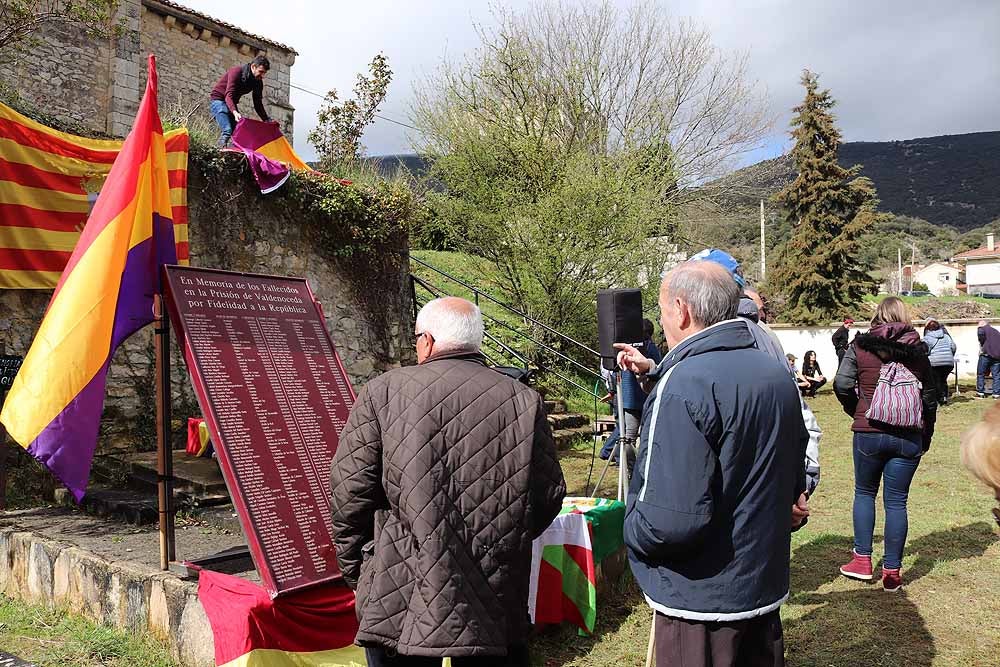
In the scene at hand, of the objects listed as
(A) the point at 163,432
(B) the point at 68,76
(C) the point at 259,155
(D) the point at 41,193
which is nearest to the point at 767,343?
(A) the point at 163,432

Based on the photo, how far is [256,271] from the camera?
27.3 feet

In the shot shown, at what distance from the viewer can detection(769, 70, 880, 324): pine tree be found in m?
23.1

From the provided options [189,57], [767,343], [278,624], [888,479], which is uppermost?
[189,57]

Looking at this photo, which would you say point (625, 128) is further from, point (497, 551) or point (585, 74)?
Result: point (497, 551)

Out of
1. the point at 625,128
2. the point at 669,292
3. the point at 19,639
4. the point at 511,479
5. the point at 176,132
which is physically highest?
the point at 625,128

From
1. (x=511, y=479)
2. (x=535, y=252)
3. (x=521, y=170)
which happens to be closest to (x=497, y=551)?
(x=511, y=479)

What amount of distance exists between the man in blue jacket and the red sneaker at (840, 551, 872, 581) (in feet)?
9.94

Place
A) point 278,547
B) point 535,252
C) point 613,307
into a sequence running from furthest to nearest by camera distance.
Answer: point 535,252 → point 613,307 → point 278,547

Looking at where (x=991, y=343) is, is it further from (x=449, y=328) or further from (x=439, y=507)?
(x=439, y=507)

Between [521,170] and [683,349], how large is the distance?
517 inches

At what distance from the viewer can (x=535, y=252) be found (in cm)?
1424

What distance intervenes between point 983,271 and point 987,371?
6521cm

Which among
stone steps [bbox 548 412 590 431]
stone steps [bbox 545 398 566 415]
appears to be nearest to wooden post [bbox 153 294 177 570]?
stone steps [bbox 548 412 590 431]

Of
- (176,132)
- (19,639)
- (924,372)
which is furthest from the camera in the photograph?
(176,132)
